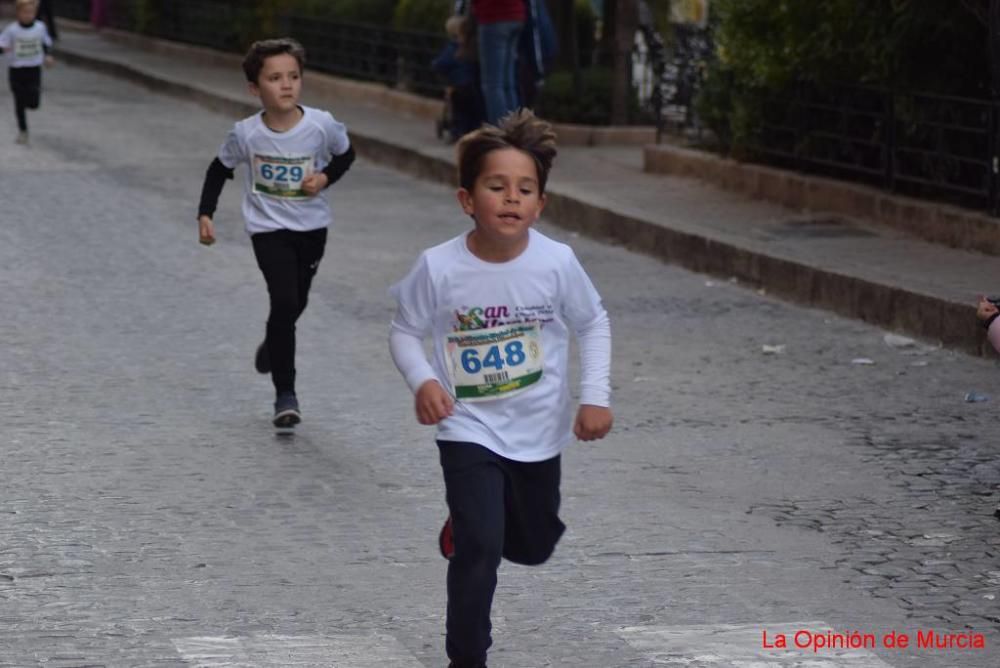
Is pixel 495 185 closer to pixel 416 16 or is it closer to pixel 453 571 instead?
pixel 453 571

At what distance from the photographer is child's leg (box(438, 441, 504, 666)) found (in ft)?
16.4

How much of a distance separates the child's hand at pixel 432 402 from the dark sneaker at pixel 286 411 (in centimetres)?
326

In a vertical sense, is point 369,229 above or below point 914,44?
below

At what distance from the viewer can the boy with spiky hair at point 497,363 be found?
501 cm

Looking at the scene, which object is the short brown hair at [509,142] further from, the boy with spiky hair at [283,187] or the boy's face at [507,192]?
the boy with spiky hair at [283,187]

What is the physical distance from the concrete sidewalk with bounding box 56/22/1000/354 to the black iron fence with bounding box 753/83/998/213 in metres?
0.43

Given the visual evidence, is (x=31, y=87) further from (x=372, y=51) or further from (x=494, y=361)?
(x=494, y=361)

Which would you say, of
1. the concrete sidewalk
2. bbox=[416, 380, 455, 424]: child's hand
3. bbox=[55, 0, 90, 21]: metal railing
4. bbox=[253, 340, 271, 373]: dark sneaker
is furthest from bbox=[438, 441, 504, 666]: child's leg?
bbox=[55, 0, 90, 21]: metal railing

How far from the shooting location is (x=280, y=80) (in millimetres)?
8242

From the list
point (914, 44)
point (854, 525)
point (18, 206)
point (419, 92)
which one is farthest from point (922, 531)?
point (419, 92)

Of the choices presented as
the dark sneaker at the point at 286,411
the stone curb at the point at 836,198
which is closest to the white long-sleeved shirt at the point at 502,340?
the dark sneaker at the point at 286,411

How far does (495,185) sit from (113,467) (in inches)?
116

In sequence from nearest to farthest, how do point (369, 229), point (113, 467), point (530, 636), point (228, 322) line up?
1. point (530, 636)
2. point (113, 467)
3. point (228, 322)
4. point (369, 229)

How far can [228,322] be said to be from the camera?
1054cm
